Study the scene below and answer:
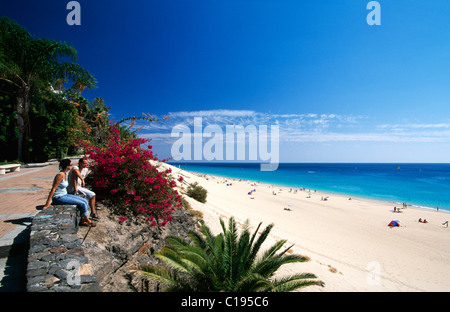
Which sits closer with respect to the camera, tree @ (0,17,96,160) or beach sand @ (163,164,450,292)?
beach sand @ (163,164,450,292)

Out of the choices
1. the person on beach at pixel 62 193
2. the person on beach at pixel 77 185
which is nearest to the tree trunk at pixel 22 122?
the person on beach at pixel 77 185

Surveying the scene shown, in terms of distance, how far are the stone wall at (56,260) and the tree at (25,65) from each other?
17848mm

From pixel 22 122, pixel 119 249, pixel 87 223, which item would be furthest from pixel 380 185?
pixel 22 122

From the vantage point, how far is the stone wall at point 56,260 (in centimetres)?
242

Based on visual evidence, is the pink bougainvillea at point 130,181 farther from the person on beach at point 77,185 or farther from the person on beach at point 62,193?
the person on beach at point 62,193

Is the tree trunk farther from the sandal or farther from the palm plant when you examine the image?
the palm plant

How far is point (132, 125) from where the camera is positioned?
29.3 ft

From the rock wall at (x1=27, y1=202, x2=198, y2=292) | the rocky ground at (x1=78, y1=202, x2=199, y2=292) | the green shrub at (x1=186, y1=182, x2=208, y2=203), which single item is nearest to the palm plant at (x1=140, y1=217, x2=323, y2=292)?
the rocky ground at (x1=78, y1=202, x2=199, y2=292)

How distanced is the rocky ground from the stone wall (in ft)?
2.86

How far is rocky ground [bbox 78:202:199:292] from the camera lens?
13.6 ft

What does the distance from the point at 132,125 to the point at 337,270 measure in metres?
12.4

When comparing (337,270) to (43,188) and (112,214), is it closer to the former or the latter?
(112,214)

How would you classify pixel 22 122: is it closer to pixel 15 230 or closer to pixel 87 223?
pixel 15 230

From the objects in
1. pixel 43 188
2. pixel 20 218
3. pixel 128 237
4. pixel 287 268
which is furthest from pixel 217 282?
pixel 43 188
